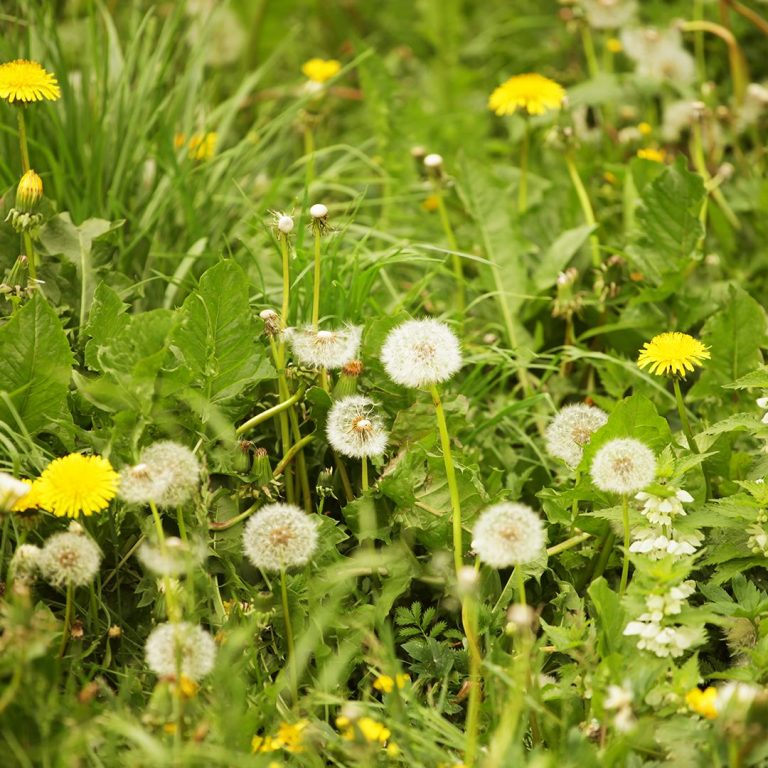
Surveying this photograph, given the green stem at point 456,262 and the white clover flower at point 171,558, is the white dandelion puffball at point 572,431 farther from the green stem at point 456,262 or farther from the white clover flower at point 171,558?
the white clover flower at point 171,558

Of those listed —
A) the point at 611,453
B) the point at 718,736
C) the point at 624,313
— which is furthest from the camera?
the point at 624,313

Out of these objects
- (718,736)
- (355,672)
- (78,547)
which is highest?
(78,547)

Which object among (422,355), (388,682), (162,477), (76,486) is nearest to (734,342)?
(422,355)

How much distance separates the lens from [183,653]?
4.61 feet

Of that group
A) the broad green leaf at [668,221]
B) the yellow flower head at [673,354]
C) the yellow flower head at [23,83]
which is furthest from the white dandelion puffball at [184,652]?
the broad green leaf at [668,221]

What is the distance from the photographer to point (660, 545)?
1573 mm

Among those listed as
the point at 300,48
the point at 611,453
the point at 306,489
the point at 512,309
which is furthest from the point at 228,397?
the point at 300,48

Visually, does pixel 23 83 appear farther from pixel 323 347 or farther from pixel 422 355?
pixel 422 355

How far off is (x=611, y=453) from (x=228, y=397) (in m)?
0.67

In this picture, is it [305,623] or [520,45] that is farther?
[520,45]

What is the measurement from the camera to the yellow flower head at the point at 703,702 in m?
1.35

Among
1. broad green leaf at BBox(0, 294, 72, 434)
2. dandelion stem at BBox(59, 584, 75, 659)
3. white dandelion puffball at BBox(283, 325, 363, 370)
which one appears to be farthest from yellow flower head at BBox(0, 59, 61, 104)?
dandelion stem at BBox(59, 584, 75, 659)

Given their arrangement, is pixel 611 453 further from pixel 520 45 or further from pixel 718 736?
pixel 520 45

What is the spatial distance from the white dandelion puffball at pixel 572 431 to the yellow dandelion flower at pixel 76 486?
0.79m
